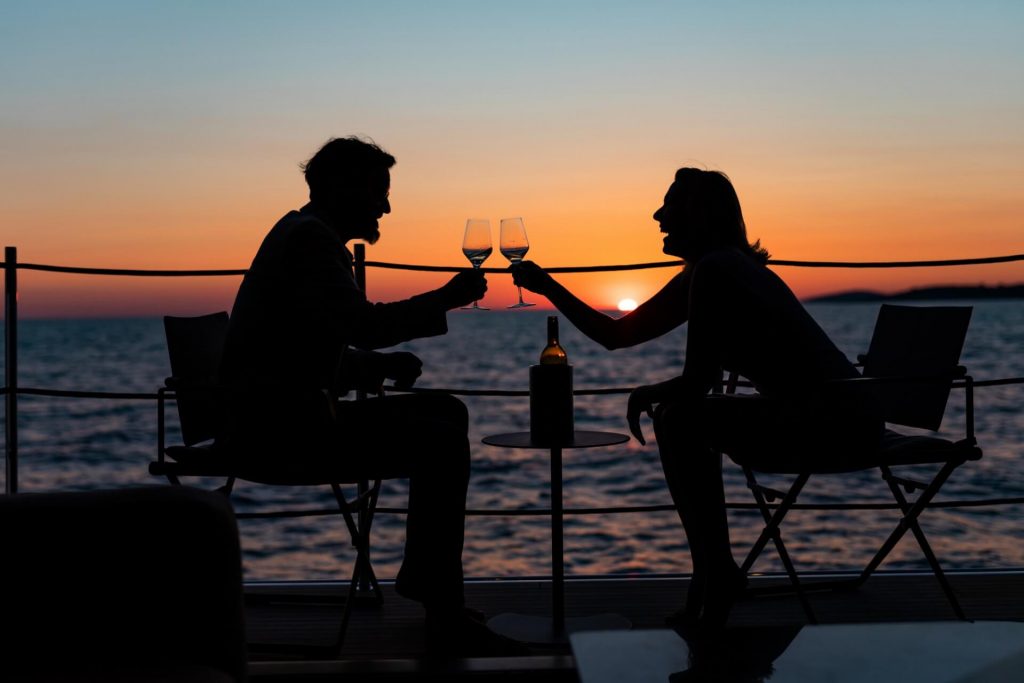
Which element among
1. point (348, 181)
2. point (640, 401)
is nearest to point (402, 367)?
point (348, 181)

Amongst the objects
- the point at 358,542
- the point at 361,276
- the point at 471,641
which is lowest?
the point at 471,641

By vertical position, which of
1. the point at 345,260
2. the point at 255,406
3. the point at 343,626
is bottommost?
the point at 343,626

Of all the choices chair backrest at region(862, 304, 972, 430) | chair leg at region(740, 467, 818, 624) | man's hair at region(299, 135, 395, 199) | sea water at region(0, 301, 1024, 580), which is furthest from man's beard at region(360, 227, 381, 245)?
sea water at region(0, 301, 1024, 580)

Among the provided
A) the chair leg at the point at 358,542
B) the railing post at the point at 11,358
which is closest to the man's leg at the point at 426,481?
the chair leg at the point at 358,542

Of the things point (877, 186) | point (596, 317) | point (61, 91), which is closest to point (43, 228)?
point (61, 91)

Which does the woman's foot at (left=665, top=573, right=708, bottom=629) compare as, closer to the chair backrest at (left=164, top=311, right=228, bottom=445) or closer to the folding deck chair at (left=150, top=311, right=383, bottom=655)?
the folding deck chair at (left=150, top=311, right=383, bottom=655)

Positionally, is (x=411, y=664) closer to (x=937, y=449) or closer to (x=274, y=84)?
(x=937, y=449)

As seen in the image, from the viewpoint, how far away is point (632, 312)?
3000 mm

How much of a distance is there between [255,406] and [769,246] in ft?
4.79

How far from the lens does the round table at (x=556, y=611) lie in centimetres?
265

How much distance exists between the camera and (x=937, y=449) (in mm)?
2611

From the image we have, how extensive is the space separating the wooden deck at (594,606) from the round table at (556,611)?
0.08 metres

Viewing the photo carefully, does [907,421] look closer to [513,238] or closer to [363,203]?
[513,238]

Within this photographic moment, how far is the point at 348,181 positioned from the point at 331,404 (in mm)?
574
